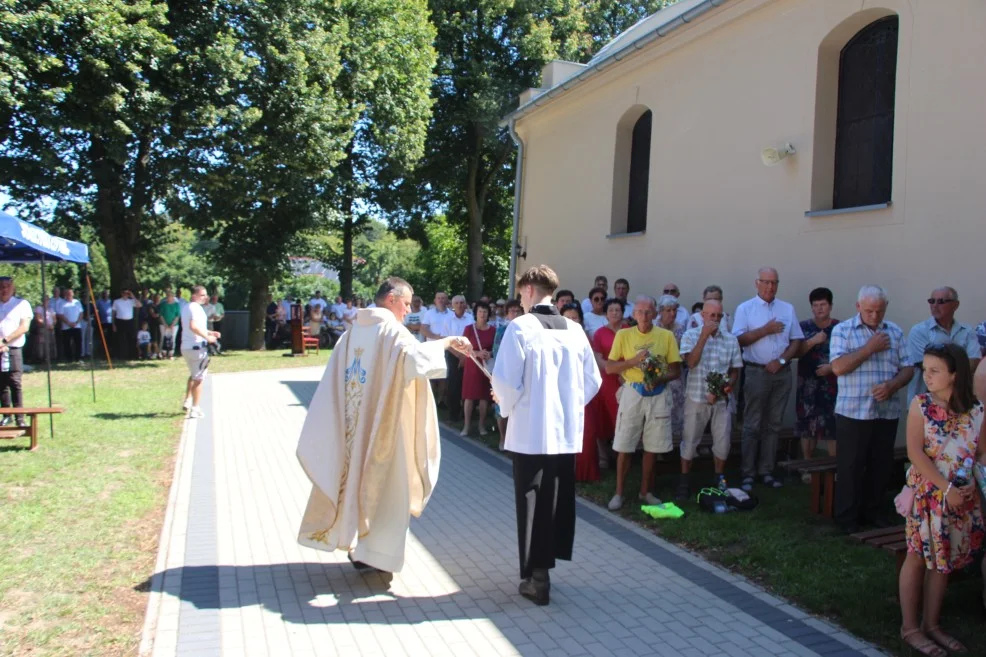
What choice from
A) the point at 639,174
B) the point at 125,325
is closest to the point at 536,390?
the point at 639,174

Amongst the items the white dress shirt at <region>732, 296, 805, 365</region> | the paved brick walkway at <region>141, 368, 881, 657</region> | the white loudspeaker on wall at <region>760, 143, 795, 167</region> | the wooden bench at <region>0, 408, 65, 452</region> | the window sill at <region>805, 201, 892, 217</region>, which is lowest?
the paved brick walkway at <region>141, 368, 881, 657</region>

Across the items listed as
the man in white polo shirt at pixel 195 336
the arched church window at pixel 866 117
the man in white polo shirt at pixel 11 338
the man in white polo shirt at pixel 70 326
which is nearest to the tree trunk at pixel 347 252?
the man in white polo shirt at pixel 70 326

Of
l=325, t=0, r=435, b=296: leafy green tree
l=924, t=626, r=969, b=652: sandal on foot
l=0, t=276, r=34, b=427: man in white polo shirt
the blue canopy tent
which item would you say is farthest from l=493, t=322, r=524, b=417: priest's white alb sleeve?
l=325, t=0, r=435, b=296: leafy green tree

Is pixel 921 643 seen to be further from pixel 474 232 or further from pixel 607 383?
pixel 474 232

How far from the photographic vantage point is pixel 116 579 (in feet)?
16.4

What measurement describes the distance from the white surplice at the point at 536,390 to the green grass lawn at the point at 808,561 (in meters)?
1.74

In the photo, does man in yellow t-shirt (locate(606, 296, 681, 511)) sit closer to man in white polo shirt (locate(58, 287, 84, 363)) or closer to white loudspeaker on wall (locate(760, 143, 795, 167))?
white loudspeaker on wall (locate(760, 143, 795, 167))

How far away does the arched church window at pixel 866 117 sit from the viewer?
8617 mm

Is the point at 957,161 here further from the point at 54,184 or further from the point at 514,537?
the point at 54,184

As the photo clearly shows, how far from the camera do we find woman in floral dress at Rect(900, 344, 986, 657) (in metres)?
4.09

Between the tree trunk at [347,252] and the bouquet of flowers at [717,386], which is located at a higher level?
the tree trunk at [347,252]

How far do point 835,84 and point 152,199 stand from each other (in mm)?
17248

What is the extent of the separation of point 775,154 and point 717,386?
3.90 metres

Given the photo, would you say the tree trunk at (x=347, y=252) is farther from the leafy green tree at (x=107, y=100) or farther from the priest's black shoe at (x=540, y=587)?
the priest's black shoe at (x=540, y=587)
